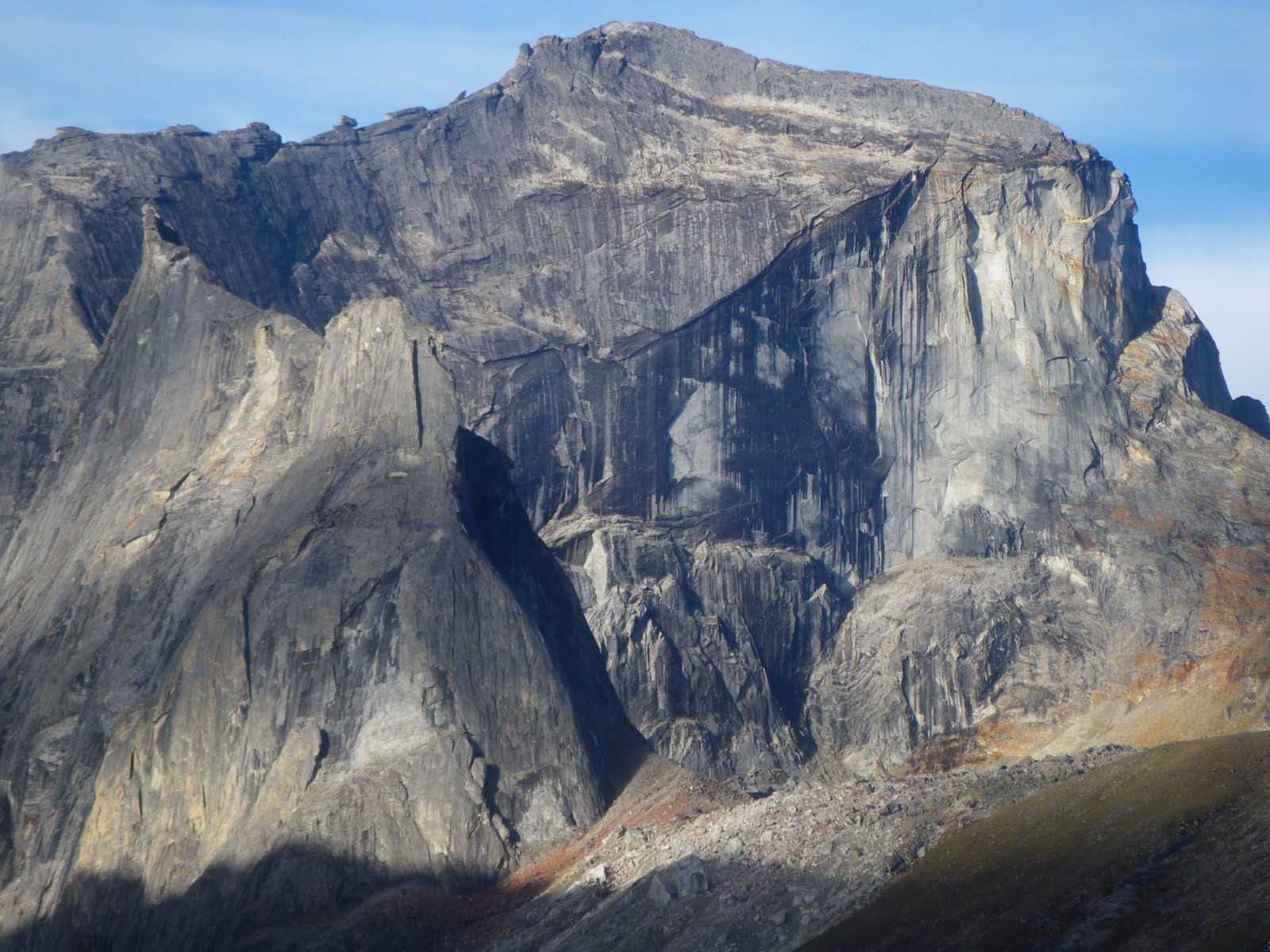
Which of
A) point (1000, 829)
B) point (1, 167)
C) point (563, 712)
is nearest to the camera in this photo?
point (1000, 829)

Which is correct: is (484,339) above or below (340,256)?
below

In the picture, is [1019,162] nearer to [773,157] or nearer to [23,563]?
[773,157]

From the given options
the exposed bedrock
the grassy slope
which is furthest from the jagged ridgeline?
the grassy slope

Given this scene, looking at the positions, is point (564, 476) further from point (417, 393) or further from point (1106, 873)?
point (1106, 873)

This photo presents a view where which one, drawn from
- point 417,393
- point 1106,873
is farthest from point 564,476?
point 1106,873

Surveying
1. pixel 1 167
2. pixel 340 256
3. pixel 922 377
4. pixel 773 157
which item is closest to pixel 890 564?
pixel 922 377

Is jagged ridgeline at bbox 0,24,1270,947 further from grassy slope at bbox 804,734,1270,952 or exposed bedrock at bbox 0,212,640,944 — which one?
grassy slope at bbox 804,734,1270,952
